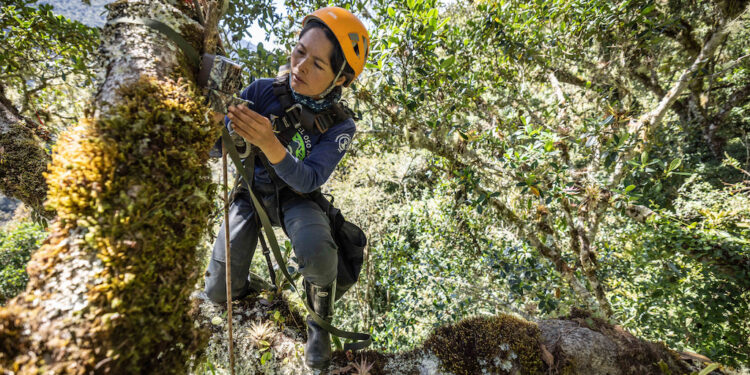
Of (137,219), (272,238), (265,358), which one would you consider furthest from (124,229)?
(265,358)

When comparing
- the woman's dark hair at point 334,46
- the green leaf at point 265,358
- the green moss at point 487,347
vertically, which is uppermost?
the woman's dark hair at point 334,46

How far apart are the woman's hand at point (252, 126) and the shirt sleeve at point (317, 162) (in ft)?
0.50

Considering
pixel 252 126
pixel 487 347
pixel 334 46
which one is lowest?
pixel 487 347

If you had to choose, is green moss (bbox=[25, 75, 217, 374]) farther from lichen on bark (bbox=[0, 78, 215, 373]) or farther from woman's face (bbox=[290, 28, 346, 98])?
woman's face (bbox=[290, 28, 346, 98])

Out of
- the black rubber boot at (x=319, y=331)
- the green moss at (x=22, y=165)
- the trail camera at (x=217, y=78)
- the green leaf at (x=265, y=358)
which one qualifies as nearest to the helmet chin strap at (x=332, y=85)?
the trail camera at (x=217, y=78)

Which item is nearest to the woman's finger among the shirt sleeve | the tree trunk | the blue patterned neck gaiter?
the shirt sleeve

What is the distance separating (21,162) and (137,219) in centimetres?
223

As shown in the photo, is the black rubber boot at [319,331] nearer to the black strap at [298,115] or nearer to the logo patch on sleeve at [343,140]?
the logo patch on sleeve at [343,140]

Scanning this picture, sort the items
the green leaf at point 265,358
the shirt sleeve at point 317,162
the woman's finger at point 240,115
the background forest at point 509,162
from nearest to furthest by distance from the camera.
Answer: the woman's finger at point 240,115 → the shirt sleeve at point 317,162 → the green leaf at point 265,358 → the background forest at point 509,162

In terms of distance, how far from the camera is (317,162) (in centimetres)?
204

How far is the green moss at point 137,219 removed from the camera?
0.81 m

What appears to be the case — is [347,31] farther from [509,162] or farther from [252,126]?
[509,162]

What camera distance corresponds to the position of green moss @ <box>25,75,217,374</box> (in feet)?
2.64

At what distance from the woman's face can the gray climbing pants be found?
867 millimetres
